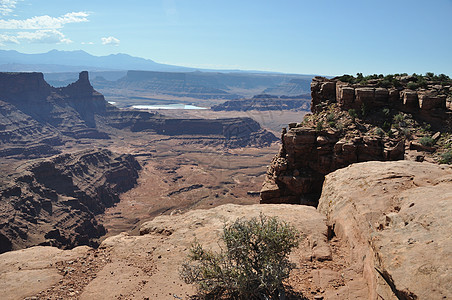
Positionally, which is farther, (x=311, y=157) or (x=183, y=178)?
(x=183, y=178)

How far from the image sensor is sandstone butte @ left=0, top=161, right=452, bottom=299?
18.6ft

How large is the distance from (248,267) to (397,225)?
13.5 ft

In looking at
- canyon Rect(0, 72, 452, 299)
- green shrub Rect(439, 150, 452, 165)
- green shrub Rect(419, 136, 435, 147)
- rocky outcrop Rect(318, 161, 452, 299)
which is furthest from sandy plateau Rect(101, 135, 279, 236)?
rocky outcrop Rect(318, 161, 452, 299)

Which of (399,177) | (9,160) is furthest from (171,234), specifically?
(9,160)

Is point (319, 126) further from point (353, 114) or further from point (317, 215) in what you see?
point (317, 215)

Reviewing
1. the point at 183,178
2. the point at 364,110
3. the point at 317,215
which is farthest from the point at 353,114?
the point at 183,178

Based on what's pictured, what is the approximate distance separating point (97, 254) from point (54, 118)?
15964 centimetres

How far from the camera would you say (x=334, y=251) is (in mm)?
10633

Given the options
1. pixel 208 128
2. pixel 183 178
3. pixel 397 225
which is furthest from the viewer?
pixel 208 128

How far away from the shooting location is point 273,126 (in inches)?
7466

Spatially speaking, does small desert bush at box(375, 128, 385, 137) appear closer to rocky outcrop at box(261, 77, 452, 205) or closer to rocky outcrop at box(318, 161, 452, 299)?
rocky outcrop at box(261, 77, 452, 205)

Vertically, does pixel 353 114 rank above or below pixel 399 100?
below

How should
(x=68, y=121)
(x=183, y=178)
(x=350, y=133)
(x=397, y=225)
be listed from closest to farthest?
(x=397, y=225)
(x=350, y=133)
(x=183, y=178)
(x=68, y=121)

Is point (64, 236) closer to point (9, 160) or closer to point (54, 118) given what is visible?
point (9, 160)
